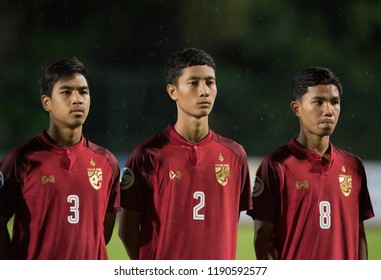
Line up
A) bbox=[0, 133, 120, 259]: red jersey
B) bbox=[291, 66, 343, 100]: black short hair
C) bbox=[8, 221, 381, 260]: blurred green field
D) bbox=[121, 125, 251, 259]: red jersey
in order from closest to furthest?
bbox=[0, 133, 120, 259]: red jersey
bbox=[121, 125, 251, 259]: red jersey
bbox=[291, 66, 343, 100]: black short hair
bbox=[8, 221, 381, 260]: blurred green field

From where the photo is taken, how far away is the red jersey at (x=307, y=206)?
158 inches

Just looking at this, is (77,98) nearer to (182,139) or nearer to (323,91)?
(182,139)

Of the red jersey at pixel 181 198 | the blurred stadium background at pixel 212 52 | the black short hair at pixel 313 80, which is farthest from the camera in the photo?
the blurred stadium background at pixel 212 52

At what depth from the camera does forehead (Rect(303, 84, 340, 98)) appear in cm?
401

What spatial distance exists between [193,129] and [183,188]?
0.30m

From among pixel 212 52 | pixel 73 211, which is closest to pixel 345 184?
pixel 73 211

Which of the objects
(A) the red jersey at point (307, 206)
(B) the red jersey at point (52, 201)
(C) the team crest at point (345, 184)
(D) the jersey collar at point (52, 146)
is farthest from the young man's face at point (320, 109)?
(D) the jersey collar at point (52, 146)

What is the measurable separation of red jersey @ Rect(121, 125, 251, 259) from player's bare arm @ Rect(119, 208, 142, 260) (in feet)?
0.09

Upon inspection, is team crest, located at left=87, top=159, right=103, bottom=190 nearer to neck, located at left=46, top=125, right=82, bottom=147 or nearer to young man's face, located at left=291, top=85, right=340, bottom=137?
neck, located at left=46, top=125, right=82, bottom=147

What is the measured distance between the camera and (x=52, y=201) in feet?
12.6

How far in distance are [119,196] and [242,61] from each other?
9.40 meters

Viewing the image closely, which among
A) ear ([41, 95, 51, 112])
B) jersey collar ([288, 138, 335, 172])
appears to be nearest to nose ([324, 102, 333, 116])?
jersey collar ([288, 138, 335, 172])

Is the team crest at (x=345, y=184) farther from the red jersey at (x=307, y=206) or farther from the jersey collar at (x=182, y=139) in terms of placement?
the jersey collar at (x=182, y=139)
